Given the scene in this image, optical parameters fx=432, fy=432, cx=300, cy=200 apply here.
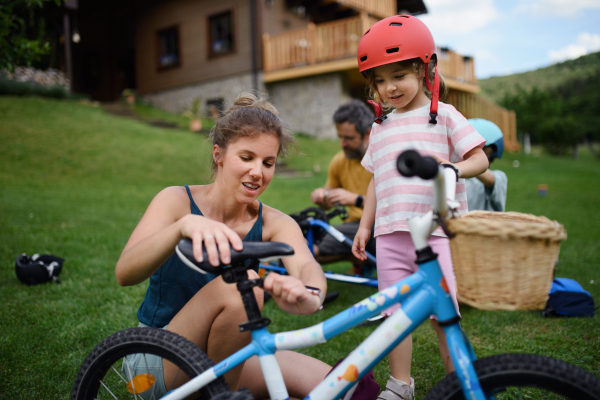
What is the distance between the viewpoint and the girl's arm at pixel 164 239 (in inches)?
53.1

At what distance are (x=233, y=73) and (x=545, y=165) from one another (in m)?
13.2

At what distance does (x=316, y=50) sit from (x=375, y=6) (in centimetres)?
603

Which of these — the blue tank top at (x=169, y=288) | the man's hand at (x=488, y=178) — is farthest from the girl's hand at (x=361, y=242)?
the man's hand at (x=488, y=178)

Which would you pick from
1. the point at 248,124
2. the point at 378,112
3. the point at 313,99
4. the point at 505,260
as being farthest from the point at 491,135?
the point at 313,99

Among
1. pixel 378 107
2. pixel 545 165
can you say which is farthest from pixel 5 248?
pixel 545 165

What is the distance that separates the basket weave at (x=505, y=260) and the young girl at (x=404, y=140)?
0.82 meters

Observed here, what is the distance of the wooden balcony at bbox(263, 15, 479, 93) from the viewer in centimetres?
1438

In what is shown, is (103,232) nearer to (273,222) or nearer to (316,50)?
(273,222)

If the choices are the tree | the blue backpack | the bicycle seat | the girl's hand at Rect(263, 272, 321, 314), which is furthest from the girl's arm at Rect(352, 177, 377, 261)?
the tree

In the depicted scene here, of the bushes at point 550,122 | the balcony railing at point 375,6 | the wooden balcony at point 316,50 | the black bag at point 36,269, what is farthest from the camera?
the bushes at point 550,122

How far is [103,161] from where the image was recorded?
Result: 34.3 ft

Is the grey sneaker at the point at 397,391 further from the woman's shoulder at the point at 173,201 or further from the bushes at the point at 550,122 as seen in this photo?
the bushes at the point at 550,122

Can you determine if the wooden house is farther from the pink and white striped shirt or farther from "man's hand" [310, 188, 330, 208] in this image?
the pink and white striped shirt

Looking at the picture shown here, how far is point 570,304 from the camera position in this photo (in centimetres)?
335
